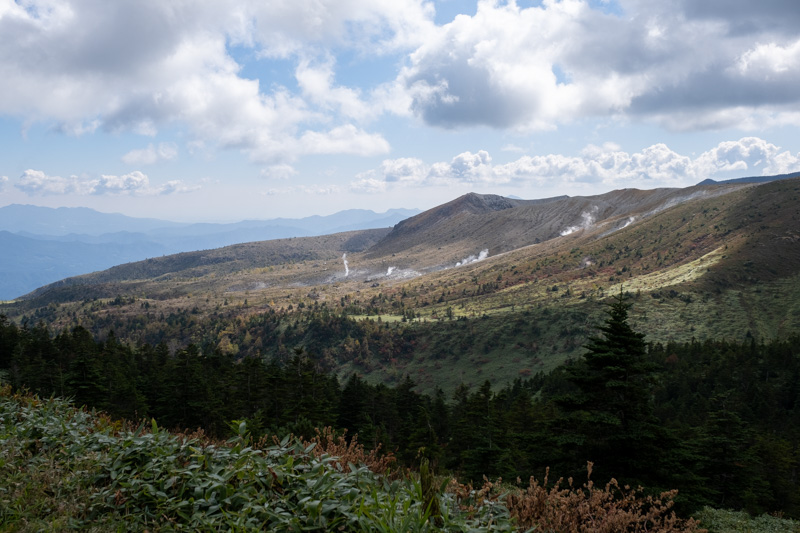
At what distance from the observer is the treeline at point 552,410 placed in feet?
49.7

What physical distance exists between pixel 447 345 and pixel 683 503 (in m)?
113

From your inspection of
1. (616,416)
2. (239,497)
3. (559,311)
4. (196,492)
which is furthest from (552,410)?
(559,311)

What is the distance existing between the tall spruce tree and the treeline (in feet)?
0.15

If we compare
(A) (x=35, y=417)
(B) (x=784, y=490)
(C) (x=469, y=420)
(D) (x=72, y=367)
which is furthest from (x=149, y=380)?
(B) (x=784, y=490)

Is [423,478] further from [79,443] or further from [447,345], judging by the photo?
[447,345]

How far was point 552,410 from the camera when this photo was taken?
4112cm

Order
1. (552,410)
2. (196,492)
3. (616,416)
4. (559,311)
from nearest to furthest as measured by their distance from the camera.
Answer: (196,492) < (616,416) < (552,410) < (559,311)

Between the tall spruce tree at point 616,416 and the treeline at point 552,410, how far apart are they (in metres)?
0.05

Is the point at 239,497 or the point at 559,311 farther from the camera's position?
the point at 559,311

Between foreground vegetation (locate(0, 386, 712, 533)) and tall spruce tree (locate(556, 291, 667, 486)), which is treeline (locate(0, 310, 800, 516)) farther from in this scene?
foreground vegetation (locate(0, 386, 712, 533))

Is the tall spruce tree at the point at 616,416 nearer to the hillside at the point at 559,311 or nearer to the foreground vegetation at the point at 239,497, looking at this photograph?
the foreground vegetation at the point at 239,497

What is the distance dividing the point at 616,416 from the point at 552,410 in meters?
28.4

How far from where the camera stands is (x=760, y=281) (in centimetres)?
12394

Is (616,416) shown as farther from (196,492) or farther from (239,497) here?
(196,492)
